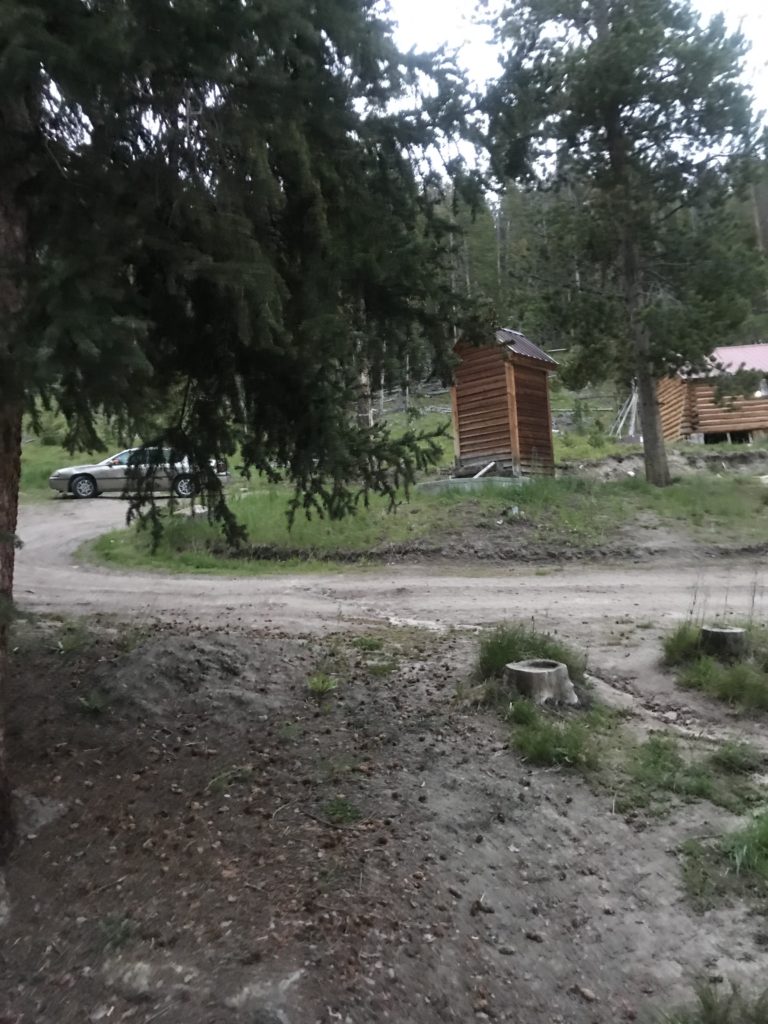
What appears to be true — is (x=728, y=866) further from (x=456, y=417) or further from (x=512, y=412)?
(x=456, y=417)

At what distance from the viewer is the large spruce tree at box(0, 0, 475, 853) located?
319cm

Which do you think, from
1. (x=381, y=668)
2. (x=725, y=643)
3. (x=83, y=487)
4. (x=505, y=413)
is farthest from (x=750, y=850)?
(x=83, y=487)

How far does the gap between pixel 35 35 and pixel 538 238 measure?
16.9m

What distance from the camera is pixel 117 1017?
9.14 feet

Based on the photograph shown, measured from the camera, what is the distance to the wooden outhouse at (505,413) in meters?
18.7

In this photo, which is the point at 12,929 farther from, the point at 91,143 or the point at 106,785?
the point at 91,143

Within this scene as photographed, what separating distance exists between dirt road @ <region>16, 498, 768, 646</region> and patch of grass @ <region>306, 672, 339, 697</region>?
229cm

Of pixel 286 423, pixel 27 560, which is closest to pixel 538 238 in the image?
pixel 27 560

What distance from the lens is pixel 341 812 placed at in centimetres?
417

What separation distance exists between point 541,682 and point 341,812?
6.19 ft

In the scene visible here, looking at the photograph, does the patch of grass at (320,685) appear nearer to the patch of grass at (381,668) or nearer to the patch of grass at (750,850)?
the patch of grass at (381,668)

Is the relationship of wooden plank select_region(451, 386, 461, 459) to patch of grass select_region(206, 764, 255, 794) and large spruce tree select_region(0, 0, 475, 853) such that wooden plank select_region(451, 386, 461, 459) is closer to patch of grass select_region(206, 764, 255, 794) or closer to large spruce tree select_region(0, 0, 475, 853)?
large spruce tree select_region(0, 0, 475, 853)

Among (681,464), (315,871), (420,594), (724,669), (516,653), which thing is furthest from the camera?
(681,464)

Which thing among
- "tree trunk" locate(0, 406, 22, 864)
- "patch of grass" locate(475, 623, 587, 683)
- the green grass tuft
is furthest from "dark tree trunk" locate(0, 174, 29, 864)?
the green grass tuft
